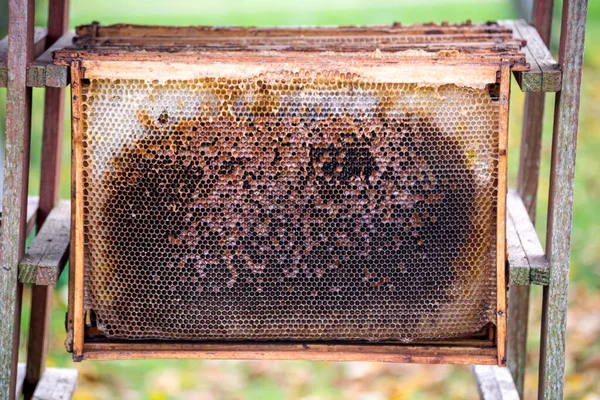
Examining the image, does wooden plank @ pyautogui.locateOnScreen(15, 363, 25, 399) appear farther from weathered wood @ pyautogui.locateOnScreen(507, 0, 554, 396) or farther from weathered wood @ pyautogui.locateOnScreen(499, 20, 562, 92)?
weathered wood @ pyautogui.locateOnScreen(499, 20, 562, 92)

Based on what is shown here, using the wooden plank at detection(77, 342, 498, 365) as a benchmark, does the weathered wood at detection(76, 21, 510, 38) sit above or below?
above

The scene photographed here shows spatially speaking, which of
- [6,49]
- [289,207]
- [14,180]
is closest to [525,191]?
[289,207]

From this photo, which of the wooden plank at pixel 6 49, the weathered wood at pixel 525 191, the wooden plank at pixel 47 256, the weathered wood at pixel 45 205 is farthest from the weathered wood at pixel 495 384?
the wooden plank at pixel 6 49

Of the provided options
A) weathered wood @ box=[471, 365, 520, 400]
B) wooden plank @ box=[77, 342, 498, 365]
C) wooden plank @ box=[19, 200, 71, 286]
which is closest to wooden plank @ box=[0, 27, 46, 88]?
wooden plank @ box=[19, 200, 71, 286]

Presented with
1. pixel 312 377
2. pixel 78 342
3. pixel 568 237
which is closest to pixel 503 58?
pixel 568 237

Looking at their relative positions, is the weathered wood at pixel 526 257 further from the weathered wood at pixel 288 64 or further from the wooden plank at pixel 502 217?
the weathered wood at pixel 288 64

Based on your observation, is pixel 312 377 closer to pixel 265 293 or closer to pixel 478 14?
pixel 265 293

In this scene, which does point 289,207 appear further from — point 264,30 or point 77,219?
point 264,30
